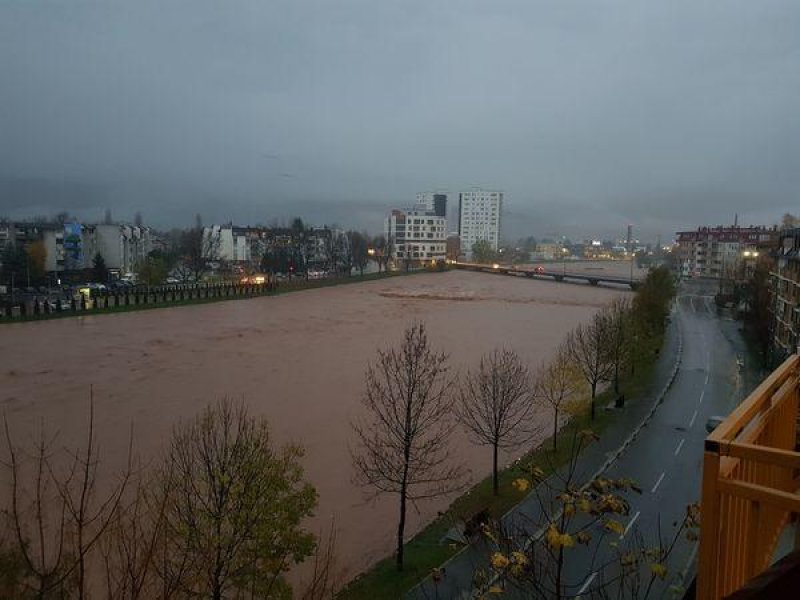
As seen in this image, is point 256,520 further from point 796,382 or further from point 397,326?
point 397,326

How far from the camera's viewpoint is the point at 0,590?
2709 mm

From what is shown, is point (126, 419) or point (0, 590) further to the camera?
point (126, 419)

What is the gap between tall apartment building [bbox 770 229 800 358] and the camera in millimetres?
12812

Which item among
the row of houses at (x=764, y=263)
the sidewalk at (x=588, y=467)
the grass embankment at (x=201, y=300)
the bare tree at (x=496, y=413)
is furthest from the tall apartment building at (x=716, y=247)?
the bare tree at (x=496, y=413)

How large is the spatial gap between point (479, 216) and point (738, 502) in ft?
259

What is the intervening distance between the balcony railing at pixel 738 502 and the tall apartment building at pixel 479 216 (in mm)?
75791

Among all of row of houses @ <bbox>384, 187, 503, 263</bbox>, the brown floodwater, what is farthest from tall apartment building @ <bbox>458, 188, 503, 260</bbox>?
the brown floodwater

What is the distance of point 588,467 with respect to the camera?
7121 millimetres

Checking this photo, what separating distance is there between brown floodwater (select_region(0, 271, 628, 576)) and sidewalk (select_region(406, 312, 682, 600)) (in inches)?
36.4

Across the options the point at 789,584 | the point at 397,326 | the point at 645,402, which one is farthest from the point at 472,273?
the point at 789,584

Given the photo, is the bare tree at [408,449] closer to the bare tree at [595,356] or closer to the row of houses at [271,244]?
the bare tree at [595,356]

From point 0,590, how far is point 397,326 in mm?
15591

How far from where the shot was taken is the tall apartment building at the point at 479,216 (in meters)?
77.7

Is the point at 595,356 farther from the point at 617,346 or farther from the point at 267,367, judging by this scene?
the point at 267,367
